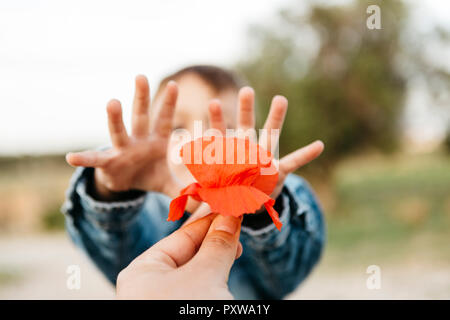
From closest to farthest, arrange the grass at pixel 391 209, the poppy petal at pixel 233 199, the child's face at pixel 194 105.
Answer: the poppy petal at pixel 233 199, the child's face at pixel 194 105, the grass at pixel 391 209

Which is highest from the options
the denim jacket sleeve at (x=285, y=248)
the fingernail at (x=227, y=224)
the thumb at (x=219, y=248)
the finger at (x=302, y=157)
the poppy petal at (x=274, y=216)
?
the finger at (x=302, y=157)

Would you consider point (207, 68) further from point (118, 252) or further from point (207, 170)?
point (207, 170)

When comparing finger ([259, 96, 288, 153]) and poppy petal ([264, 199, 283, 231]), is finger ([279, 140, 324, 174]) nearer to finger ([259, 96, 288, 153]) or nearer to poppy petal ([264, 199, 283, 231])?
finger ([259, 96, 288, 153])

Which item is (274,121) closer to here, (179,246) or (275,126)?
(275,126)

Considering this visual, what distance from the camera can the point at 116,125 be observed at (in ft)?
1.60

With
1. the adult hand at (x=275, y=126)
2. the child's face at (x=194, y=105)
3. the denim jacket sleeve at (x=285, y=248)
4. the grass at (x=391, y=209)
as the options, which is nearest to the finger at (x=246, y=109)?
the adult hand at (x=275, y=126)

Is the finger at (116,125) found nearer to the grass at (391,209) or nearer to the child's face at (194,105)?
the child's face at (194,105)

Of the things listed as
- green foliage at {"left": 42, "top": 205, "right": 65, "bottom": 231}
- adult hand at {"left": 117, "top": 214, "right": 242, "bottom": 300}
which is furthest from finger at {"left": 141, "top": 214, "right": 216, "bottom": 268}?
green foliage at {"left": 42, "top": 205, "right": 65, "bottom": 231}

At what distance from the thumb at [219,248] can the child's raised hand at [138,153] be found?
0.61ft

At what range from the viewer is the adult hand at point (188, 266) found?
297 mm

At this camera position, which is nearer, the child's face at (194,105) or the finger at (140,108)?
the finger at (140,108)

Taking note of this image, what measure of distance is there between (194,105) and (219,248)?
0.44 m

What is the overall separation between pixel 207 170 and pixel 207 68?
0.55 metres

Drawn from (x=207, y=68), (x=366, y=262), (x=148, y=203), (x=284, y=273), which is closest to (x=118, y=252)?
(x=148, y=203)
